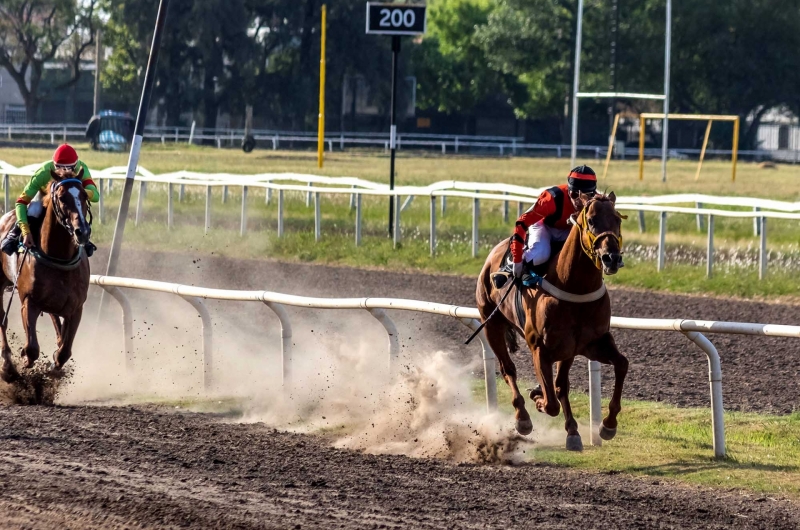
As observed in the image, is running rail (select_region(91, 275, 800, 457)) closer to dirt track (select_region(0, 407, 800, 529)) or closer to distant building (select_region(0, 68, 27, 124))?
dirt track (select_region(0, 407, 800, 529))

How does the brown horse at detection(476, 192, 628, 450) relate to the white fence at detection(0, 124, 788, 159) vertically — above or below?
below

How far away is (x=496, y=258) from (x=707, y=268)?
23.5 ft

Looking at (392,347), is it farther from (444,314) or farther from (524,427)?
(524,427)

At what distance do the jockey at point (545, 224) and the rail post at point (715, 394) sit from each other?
2.93ft

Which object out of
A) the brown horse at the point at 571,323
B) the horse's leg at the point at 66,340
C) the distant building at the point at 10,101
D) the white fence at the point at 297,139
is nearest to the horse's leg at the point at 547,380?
the brown horse at the point at 571,323

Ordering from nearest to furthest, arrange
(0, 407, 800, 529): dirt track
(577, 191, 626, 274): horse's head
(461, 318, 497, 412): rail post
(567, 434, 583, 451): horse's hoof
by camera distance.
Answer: (0, 407, 800, 529): dirt track → (577, 191, 626, 274): horse's head → (567, 434, 583, 451): horse's hoof → (461, 318, 497, 412): rail post

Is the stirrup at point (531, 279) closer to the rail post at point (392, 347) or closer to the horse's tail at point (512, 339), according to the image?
the horse's tail at point (512, 339)

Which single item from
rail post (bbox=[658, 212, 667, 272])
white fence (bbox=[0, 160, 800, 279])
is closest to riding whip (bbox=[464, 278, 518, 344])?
white fence (bbox=[0, 160, 800, 279])

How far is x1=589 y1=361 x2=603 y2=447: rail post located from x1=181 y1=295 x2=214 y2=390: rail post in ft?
10.0

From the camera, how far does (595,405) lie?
7.15 meters

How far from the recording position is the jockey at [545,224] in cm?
664

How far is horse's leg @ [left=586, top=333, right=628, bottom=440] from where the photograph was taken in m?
6.57

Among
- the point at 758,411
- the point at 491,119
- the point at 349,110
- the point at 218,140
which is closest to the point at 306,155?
the point at 218,140

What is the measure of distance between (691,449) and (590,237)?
→ 5.18 ft
